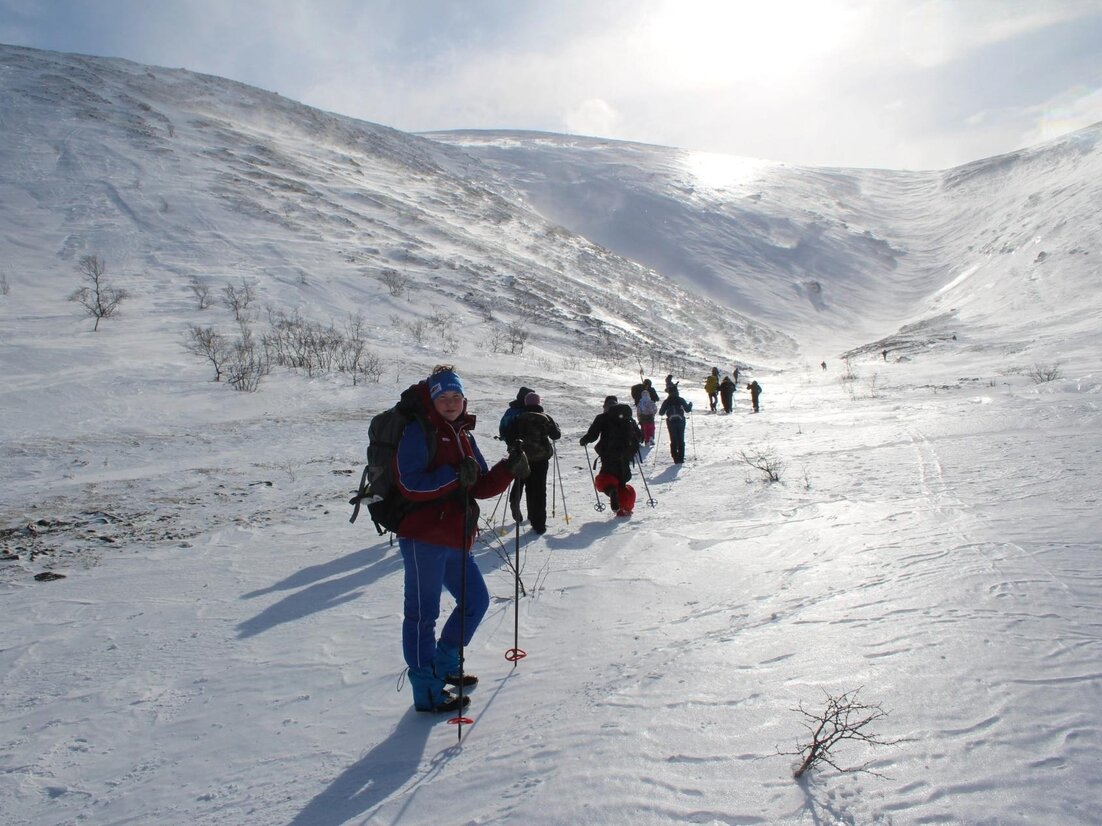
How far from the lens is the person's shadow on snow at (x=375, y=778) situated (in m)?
2.87

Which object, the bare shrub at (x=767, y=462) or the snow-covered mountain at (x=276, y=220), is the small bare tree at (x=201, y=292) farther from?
the bare shrub at (x=767, y=462)

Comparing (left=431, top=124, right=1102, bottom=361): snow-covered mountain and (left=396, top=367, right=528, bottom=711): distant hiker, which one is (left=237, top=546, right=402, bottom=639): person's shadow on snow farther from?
(left=431, top=124, right=1102, bottom=361): snow-covered mountain

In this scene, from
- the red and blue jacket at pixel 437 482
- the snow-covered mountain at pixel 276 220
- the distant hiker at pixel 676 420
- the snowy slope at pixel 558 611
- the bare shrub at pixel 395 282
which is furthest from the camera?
the bare shrub at pixel 395 282

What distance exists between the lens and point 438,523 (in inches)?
141

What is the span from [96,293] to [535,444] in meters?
26.0

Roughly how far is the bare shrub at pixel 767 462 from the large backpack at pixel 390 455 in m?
6.62

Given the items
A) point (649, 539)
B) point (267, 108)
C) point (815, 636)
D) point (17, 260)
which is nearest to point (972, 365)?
point (649, 539)

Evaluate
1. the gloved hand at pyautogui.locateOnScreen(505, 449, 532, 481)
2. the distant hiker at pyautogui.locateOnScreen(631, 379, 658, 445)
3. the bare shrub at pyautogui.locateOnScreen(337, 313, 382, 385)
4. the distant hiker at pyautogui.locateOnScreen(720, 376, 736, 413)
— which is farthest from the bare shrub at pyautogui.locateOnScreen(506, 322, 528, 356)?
the gloved hand at pyautogui.locateOnScreen(505, 449, 532, 481)

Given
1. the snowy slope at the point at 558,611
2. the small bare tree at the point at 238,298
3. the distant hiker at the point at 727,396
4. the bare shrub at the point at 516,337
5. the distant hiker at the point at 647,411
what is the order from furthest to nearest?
the bare shrub at the point at 516,337
the small bare tree at the point at 238,298
the distant hiker at the point at 727,396
the distant hiker at the point at 647,411
the snowy slope at the point at 558,611

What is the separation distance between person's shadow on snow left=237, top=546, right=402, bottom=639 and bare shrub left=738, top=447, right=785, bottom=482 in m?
5.23

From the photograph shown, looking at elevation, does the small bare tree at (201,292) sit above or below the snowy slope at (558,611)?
above

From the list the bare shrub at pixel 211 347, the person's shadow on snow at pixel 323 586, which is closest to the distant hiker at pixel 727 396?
the bare shrub at pixel 211 347

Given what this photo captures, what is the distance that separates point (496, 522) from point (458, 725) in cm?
494

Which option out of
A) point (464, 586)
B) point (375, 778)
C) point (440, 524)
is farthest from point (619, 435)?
point (375, 778)
